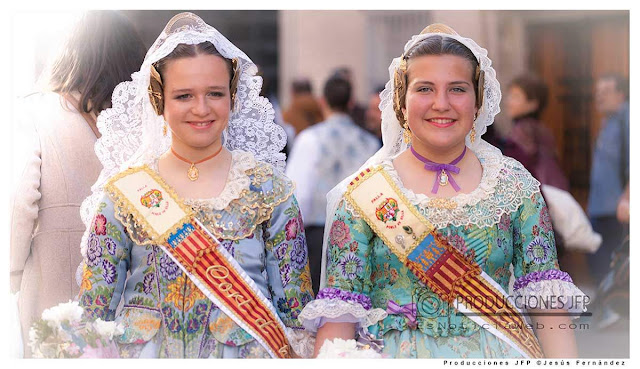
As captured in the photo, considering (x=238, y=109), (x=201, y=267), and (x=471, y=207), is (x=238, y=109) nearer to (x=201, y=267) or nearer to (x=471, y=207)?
(x=201, y=267)

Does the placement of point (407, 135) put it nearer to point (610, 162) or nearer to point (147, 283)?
point (147, 283)

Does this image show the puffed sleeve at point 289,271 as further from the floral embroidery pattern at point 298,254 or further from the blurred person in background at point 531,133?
the blurred person in background at point 531,133

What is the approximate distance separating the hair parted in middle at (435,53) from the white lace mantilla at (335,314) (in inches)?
32.2

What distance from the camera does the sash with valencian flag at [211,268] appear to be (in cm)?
399

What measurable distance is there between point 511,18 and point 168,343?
27.9 ft

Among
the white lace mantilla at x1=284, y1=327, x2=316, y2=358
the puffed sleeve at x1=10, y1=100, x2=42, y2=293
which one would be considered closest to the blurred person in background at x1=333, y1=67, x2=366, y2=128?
the puffed sleeve at x1=10, y1=100, x2=42, y2=293

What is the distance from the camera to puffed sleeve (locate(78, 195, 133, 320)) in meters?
3.97

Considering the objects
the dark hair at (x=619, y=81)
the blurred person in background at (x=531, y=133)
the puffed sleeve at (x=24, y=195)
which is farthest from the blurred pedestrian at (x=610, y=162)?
the puffed sleeve at (x=24, y=195)

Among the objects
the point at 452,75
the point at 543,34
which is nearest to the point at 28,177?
the point at 452,75

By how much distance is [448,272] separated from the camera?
404 cm

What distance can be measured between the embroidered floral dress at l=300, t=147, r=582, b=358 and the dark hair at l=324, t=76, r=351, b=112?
13.1 ft

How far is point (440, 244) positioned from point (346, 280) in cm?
40

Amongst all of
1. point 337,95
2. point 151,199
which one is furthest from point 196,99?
point 337,95

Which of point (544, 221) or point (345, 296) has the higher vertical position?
point (544, 221)
